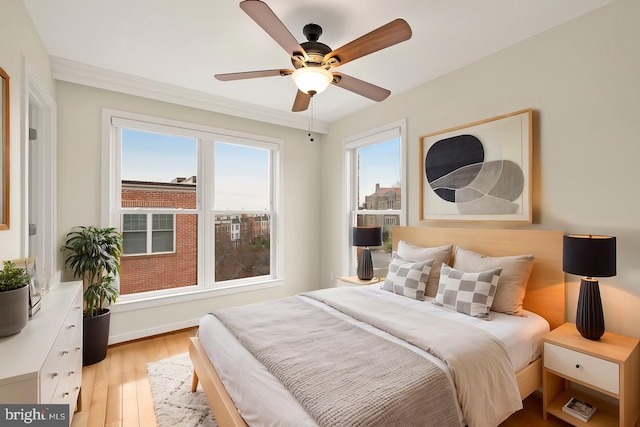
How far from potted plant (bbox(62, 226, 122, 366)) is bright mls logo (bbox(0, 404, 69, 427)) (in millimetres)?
1665

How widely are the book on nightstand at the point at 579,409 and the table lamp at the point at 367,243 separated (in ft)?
6.34

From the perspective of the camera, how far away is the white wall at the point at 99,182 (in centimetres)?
298

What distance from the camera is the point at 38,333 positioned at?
1.52 m

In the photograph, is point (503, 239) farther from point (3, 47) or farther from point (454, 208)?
point (3, 47)

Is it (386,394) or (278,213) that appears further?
(278,213)

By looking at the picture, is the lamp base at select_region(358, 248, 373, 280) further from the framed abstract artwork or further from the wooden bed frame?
the wooden bed frame

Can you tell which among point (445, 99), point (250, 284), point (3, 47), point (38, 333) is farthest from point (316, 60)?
point (250, 284)

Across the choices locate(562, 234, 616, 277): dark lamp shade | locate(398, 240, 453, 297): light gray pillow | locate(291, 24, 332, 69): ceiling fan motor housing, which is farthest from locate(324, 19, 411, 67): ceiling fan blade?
locate(398, 240, 453, 297): light gray pillow

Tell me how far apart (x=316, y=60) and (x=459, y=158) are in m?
1.62

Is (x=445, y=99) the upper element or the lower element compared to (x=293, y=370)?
upper

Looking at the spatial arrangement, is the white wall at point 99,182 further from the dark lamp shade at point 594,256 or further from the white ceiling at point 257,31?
the dark lamp shade at point 594,256

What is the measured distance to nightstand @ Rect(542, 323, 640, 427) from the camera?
68.0 inches

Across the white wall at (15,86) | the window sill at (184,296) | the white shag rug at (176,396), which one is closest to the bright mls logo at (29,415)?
the white shag rug at (176,396)

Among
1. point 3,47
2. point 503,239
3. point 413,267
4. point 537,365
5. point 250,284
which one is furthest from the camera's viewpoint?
point 250,284
